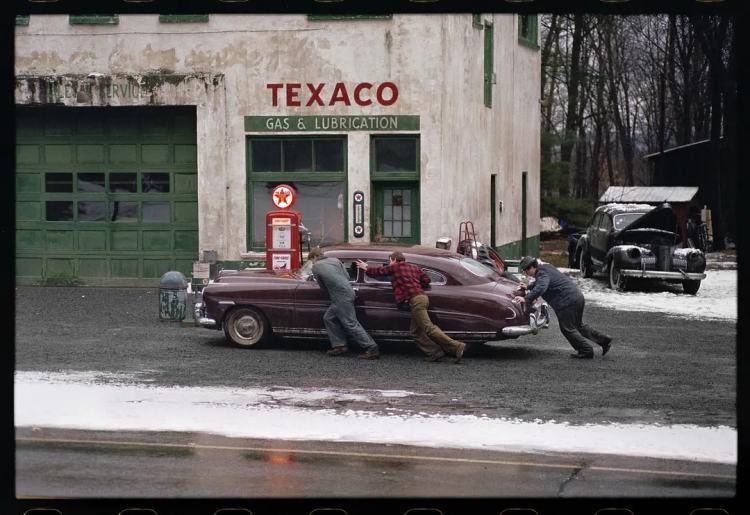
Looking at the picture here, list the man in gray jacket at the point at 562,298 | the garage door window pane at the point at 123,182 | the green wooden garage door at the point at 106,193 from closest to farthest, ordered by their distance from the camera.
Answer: the man in gray jacket at the point at 562,298 < the green wooden garage door at the point at 106,193 < the garage door window pane at the point at 123,182

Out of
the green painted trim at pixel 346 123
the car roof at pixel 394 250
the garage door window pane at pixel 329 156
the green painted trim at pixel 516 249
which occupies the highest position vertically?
the green painted trim at pixel 346 123

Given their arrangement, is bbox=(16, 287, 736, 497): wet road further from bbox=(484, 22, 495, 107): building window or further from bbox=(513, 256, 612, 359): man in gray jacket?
bbox=(484, 22, 495, 107): building window

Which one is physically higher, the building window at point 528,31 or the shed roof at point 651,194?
the building window at point 528,31

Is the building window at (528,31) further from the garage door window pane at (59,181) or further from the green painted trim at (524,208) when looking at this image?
the garage door window pane at (59,181)

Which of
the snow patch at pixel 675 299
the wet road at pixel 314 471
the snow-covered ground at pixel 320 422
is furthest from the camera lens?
the snow patch at pixel 675 299

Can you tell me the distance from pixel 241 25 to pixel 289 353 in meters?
10.9

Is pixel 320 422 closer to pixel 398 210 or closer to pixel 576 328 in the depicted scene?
pixel 576 328

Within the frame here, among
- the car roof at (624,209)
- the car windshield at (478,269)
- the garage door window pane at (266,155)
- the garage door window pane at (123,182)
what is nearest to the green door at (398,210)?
the garage door window pane at (266,155)

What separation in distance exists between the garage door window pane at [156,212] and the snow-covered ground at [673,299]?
9.29 m

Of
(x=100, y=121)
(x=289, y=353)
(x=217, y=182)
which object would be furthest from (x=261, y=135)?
(x=289, y=353)

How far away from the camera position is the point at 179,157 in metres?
26.1

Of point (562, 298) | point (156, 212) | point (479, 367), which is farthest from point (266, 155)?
point (479, 367)

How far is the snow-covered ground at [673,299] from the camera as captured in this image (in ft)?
74.7
